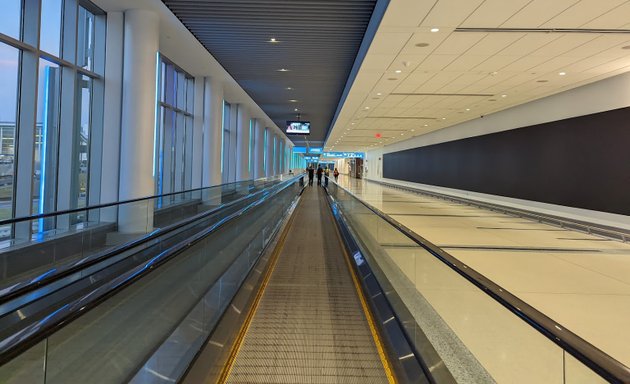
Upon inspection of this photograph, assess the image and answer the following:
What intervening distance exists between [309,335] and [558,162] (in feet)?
45.1

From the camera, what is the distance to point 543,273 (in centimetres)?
664

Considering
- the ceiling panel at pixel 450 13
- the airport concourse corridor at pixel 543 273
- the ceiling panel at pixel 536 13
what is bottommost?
the airport concourse corridor at pixel 543 273

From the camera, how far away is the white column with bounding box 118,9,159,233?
8711 mm

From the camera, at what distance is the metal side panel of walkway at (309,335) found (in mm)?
3213

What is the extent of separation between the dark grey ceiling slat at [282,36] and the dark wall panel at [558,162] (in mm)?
7570

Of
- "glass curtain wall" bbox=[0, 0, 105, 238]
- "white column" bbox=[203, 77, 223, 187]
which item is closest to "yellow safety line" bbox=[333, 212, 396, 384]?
"glass curtain wall" bbox=[0, 0, 105, 238]

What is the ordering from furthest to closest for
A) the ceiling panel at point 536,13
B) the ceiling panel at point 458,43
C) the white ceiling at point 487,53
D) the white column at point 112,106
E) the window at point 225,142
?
the window at point 225,142 → the white column at point 112,106 → the ceiling panel at point 458,43 → the white ceiling at point 487,53 → the ceiling panel at point 536,13

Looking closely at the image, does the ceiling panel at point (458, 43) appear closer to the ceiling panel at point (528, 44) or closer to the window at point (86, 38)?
the ceiling panel at point (528, 44)

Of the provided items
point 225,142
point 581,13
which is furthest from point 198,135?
point 581,13

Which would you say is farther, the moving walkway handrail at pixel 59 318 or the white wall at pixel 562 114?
the white wall at pixel 562 114

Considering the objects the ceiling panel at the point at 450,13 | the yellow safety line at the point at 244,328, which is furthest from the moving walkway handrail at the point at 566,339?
Result: the ceiling panel at the point at 450,13

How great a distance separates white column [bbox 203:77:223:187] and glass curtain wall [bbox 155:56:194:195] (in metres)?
0.68

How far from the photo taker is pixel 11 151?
7.11 meters

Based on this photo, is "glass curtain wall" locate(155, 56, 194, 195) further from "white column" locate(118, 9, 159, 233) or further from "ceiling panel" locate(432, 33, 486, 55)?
"ceiling panel" locate(432, 33, 486, 55)
